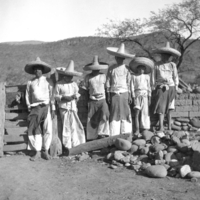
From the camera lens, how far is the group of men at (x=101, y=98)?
6.54 meters

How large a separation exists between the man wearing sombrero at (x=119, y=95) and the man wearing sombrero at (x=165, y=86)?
716 mm

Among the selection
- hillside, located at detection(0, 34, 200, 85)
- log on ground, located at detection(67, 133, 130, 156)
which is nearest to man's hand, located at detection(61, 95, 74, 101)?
log on ground, located at detection(67, 133, 130, 156)

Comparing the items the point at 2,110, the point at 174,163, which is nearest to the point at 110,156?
the point at 174,163

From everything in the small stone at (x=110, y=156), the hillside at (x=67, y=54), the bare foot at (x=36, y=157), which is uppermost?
the hillside at (x=67, y=54)

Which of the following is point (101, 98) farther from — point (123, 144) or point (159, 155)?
point (159, 155)

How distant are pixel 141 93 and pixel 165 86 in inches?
23.5

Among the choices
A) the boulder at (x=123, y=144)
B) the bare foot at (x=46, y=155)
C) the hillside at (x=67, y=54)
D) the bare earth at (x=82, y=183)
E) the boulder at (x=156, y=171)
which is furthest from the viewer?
the hillside at (x=67, y=54)

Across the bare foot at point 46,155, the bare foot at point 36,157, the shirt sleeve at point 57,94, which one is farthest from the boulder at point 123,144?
the bare foot at point 36,157

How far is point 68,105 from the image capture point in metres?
6.66

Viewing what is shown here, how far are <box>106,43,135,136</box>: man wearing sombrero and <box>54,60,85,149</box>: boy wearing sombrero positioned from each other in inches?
29.0

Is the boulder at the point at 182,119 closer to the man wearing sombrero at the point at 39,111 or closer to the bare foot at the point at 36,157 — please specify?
the man wearing sombrero at the point at 39,111

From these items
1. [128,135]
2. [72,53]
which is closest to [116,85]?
→ [128,135]

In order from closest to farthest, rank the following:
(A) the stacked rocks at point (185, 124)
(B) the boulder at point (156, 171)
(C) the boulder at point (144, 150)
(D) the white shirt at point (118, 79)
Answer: (B) the boulder at point (156, 171)
(C) the boulder at point (144, 150)
(D) the white shirt at point (118, 79)
(A) the stacked rocks at point (185, 124)

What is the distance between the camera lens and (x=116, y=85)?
269 inches
